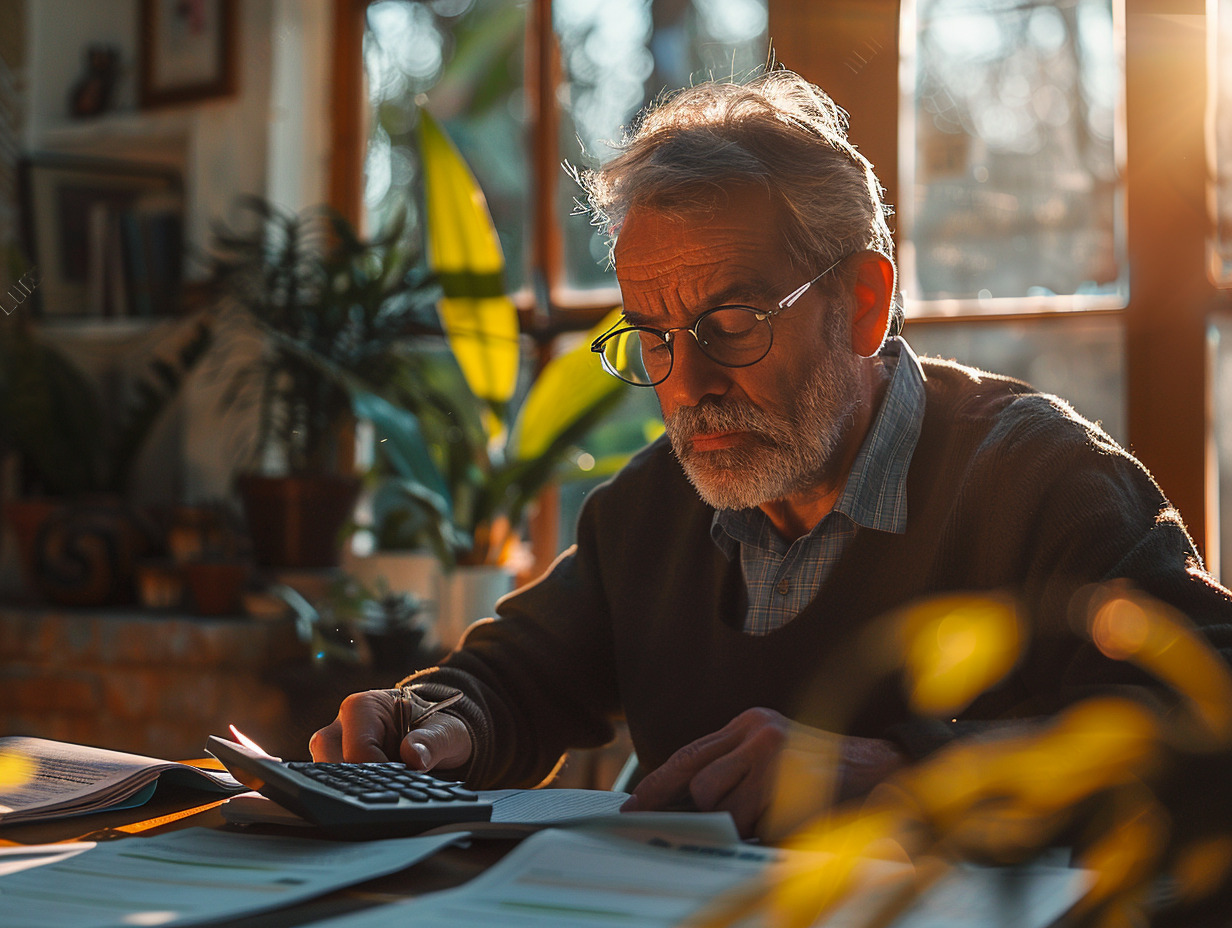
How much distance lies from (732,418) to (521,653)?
353 mm

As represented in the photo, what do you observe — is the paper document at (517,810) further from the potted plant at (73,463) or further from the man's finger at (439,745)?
the potted plant at (73,463)

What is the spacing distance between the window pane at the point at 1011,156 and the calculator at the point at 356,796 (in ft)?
5.61

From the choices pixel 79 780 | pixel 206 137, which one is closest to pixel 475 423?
pixel 206 137

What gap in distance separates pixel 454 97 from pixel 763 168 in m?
1.96

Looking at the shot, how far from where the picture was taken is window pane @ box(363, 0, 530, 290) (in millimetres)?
2818

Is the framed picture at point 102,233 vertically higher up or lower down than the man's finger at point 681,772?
higher up

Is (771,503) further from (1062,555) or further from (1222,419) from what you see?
(1222,419)

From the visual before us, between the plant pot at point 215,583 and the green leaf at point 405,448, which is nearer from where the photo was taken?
the green leaf at point 405,448

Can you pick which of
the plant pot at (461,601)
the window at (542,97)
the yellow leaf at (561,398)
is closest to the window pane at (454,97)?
the window at (542,97)

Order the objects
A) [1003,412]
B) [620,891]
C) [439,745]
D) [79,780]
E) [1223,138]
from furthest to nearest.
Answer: [1223,138] → [1003,412] → [439,745] → [79,780] → [620,891]

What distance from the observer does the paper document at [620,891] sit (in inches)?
20.6

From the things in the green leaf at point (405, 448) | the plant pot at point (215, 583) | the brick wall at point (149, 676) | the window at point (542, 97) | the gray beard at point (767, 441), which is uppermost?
the window at point (542, 97)

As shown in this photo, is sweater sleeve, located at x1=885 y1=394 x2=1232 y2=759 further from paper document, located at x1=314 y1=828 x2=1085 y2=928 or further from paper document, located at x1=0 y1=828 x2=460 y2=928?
paper document, located at x1=0 y1=828 x2=460 y2=928

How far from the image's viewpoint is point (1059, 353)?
2.13 metres
